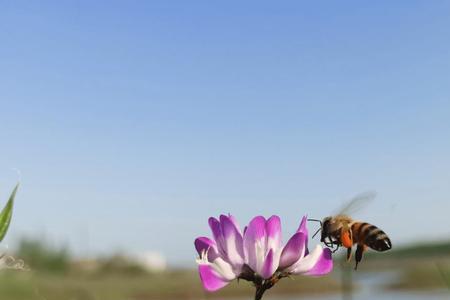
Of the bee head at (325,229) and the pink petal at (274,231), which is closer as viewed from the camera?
the pink petal at (274,231)

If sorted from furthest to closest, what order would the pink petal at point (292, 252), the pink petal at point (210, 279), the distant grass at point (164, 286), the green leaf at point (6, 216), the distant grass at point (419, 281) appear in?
1. the distant grass at point (419, 281)
2. the distant grass at point (164, 286)
3. the green leaf at point (6, 216)
4. the pink petal at point (292, 252)
5. the pink petal at point (210, 279)

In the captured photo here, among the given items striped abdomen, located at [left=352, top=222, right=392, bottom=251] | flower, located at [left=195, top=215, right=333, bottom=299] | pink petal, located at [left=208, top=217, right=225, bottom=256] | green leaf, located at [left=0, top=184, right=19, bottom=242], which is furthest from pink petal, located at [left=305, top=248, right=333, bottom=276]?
green leaf, located at [left=0, top=184, right=19, bottom=242]

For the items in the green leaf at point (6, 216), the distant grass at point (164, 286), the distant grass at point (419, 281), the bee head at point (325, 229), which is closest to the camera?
the green leaf at point (6, 216)


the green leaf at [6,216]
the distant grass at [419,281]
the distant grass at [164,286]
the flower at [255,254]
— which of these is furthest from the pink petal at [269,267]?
the distant grass at [419,281]

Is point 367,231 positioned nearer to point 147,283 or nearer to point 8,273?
point 8,273

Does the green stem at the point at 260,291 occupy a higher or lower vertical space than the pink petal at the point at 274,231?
lower

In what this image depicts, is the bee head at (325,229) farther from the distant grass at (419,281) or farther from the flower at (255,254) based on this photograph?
the distant grass at (419,281)

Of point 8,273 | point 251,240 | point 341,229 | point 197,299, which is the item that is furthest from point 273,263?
point 197,299

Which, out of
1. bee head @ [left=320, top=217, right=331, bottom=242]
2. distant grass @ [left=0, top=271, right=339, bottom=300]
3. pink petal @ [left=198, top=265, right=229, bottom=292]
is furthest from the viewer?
distant grass @ [left=0, top=271, right=339, bottom=300]

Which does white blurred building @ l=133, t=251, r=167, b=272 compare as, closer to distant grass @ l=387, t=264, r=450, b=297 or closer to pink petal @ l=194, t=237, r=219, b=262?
distant grass @ l=387, t=264, r=450, b=297
